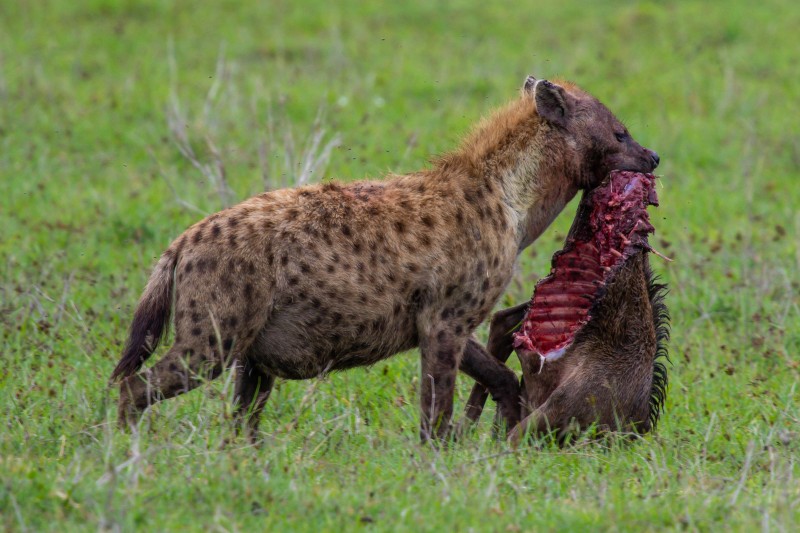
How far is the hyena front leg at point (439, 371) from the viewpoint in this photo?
5473 mm

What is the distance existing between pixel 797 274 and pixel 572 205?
6.35 feet

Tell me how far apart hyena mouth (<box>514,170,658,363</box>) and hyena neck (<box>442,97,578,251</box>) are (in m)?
0.15

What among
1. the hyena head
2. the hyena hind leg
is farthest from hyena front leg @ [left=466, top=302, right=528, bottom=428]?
the hyena hind leg

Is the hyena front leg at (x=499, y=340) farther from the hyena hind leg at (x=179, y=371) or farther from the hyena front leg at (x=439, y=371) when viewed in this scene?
the hyena hind leg at (x=179, y=371)

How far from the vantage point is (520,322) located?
19.5 ft

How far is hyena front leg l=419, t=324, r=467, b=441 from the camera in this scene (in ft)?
18.0

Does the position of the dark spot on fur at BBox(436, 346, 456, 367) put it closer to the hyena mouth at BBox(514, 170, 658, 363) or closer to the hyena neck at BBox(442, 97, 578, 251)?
the hyena mouth at BBox(514, 170, 658, 363)

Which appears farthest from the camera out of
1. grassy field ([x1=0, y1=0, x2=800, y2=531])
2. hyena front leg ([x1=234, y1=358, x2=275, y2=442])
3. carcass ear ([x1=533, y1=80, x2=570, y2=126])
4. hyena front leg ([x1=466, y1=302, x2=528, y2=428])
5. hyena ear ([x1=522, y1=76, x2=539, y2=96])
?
hyena ear ([x1=522, y1=76, x2=539, y2=96])

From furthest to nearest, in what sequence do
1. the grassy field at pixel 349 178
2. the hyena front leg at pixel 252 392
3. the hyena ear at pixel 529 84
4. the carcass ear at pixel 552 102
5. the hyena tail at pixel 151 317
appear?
the hyena ear at pixel 529 84 → the carcass ear at pixel 552 102 → the hyena front leg at pixel 252 392 → the hyena tail at pixel 151 317 → the grassy field at pixel 349 178

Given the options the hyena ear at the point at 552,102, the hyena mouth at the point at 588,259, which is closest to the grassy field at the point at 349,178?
the hyena mouth at the point at 588,259

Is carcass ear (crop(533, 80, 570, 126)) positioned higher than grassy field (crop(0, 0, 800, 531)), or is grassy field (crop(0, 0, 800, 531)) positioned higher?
carcass ear (crop(533, 80, 570, 126))

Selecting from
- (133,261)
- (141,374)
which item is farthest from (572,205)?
(141,374)

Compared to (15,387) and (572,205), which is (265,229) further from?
(572,205)

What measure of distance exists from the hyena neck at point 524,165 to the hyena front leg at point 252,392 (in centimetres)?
122
